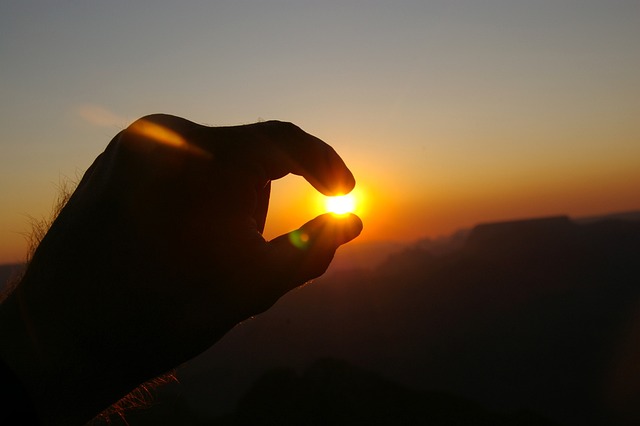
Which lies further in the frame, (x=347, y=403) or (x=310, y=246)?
(x=347, y=403)

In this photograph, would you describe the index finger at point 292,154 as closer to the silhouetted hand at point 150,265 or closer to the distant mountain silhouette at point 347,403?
the silhouetted hand at point 150,265

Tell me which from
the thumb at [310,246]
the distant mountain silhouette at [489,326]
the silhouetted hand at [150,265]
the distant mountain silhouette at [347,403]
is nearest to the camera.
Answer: the silhouetted hand at [150,265]

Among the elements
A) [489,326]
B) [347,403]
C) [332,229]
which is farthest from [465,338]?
[332,229]

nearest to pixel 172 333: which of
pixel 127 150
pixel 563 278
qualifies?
pixel 127 150

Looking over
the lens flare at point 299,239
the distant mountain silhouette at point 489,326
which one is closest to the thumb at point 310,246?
the lens flare at point 299,239

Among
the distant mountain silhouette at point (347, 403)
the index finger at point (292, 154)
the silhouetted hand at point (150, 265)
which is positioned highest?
the index finger at point (292, 154)

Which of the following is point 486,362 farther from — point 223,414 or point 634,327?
point 223,414

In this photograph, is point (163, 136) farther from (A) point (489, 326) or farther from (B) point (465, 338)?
(A) point (489, 326)
